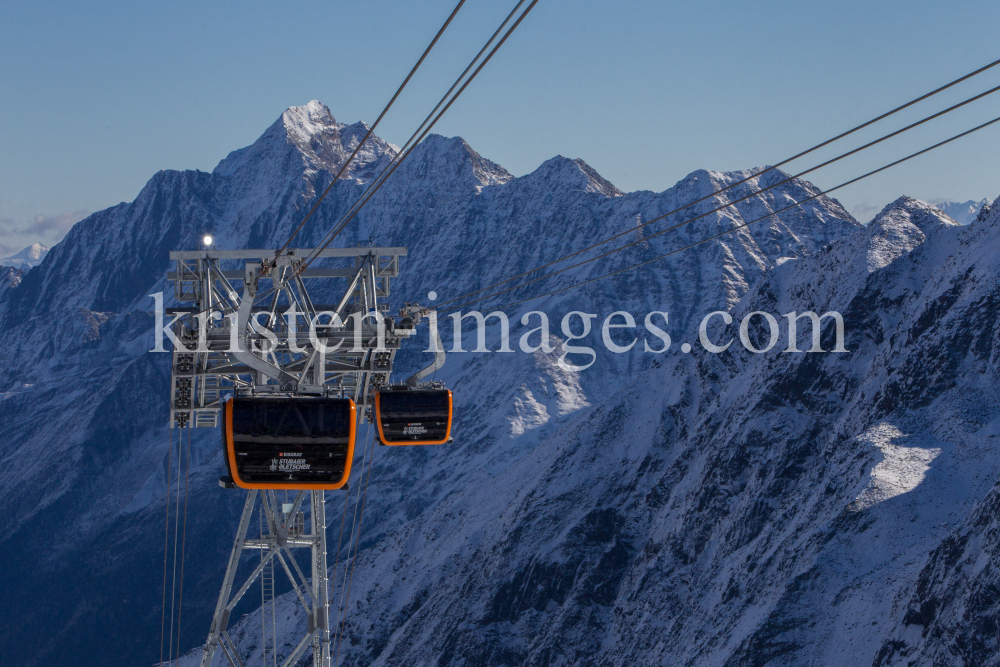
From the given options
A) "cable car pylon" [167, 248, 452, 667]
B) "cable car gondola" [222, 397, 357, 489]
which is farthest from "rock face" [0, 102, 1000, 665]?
"cable car gondola" [222, 397, 357, 489]

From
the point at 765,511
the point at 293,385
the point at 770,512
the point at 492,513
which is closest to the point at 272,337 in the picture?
the point at 293,385

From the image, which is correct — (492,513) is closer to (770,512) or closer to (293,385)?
(770,512)

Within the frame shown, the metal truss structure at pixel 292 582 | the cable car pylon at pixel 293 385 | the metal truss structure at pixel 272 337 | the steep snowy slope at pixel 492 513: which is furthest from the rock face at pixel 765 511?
the metal truss structure at pixel 272 337

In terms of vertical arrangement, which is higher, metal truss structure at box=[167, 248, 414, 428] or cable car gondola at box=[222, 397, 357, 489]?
metal truss structure at box=[167, 248, 414, 428]

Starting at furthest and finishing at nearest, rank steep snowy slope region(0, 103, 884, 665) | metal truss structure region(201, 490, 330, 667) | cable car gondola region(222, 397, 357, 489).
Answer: steep snowy slope region(0, 103, 884, 665)
metal truss structure region(201, 490, 330, 667)
cable car gondola region(222, 397, 357, 489)

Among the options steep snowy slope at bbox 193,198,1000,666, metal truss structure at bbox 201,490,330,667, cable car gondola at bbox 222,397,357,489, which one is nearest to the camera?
cable car gondola at bbox 222,397,357,489

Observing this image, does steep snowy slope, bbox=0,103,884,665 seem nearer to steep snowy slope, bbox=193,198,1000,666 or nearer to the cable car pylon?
steep snowy slope, bbox=193,198,1000,666
